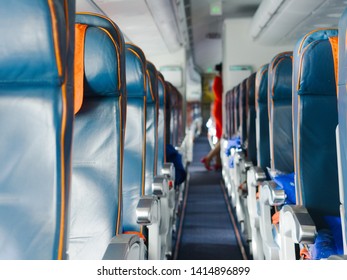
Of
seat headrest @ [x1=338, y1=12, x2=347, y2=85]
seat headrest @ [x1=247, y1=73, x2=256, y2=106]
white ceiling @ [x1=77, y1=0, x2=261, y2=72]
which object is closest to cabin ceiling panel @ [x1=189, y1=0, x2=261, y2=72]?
white ceiling @ [x1=77, y1=0, x2=261, y2=72]

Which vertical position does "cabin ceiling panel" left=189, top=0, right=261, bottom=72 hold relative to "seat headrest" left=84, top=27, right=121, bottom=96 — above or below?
above

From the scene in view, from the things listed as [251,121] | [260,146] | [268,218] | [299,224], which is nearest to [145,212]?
[299,224]

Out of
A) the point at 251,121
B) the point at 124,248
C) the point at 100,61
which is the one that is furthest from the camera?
the point at 251,121

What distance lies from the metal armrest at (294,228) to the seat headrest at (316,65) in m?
0.53

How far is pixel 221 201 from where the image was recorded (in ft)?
17.8

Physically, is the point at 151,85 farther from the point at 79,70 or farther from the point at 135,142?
the point at 79,70

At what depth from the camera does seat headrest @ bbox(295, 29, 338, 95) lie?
1619 mm

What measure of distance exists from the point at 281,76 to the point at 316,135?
2.09 ft

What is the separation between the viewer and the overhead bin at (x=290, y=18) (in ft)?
15.3

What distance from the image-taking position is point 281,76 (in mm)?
2242

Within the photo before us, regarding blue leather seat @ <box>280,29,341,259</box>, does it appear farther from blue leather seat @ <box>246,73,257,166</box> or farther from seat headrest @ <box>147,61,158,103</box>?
blue leather seat @ <box>246,73,257,166</box>

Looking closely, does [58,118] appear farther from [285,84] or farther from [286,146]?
[286,146]

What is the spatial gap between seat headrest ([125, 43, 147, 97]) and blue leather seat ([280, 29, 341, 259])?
2.41 ft

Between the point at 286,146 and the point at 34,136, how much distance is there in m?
1.89
